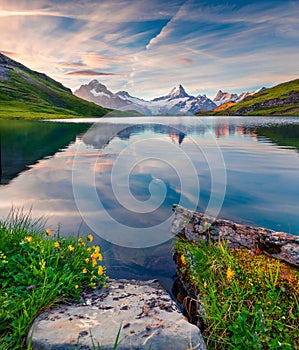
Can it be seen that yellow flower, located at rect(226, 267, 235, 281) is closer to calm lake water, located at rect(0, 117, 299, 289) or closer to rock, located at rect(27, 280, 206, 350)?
rock, located at rect(27, 280, 206, 350)

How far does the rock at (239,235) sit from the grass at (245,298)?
0.84 feet

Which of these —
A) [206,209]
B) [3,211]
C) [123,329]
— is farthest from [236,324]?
[3,211]

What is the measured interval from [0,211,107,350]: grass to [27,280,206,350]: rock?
Answer: 0.23m

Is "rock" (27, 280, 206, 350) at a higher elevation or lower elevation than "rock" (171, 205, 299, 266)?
lower

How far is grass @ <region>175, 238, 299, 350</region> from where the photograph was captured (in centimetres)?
446

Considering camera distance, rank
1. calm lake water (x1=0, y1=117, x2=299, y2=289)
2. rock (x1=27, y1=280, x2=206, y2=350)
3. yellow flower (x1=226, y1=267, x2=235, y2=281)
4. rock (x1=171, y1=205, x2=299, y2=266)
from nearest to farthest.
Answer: rock (x1=27, y1=280, x2=206, y2=350) → yellow flower (x1=226, y1=267, x2=235, y2=281) → rock (x1=171, y1=205, x2=299, y2=266) → calm lake water (x1=0, y1=117, x2=299, y2=289)

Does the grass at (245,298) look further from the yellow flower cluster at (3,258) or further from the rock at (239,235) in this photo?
the yellow flower cluster at (3,258)

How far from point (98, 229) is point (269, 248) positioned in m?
6.88

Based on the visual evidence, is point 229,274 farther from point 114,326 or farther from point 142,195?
point 142,195

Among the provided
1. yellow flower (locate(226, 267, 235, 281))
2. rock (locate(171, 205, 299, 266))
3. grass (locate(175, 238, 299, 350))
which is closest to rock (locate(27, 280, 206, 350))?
grass (locate(175, 238, 299, 350))

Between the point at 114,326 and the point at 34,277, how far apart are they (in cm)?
200

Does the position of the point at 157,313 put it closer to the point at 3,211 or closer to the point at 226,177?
the point at 3,211

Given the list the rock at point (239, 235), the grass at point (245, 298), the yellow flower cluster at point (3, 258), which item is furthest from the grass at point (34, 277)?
the rock at point (239, 235)

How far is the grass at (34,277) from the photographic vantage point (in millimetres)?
4402
